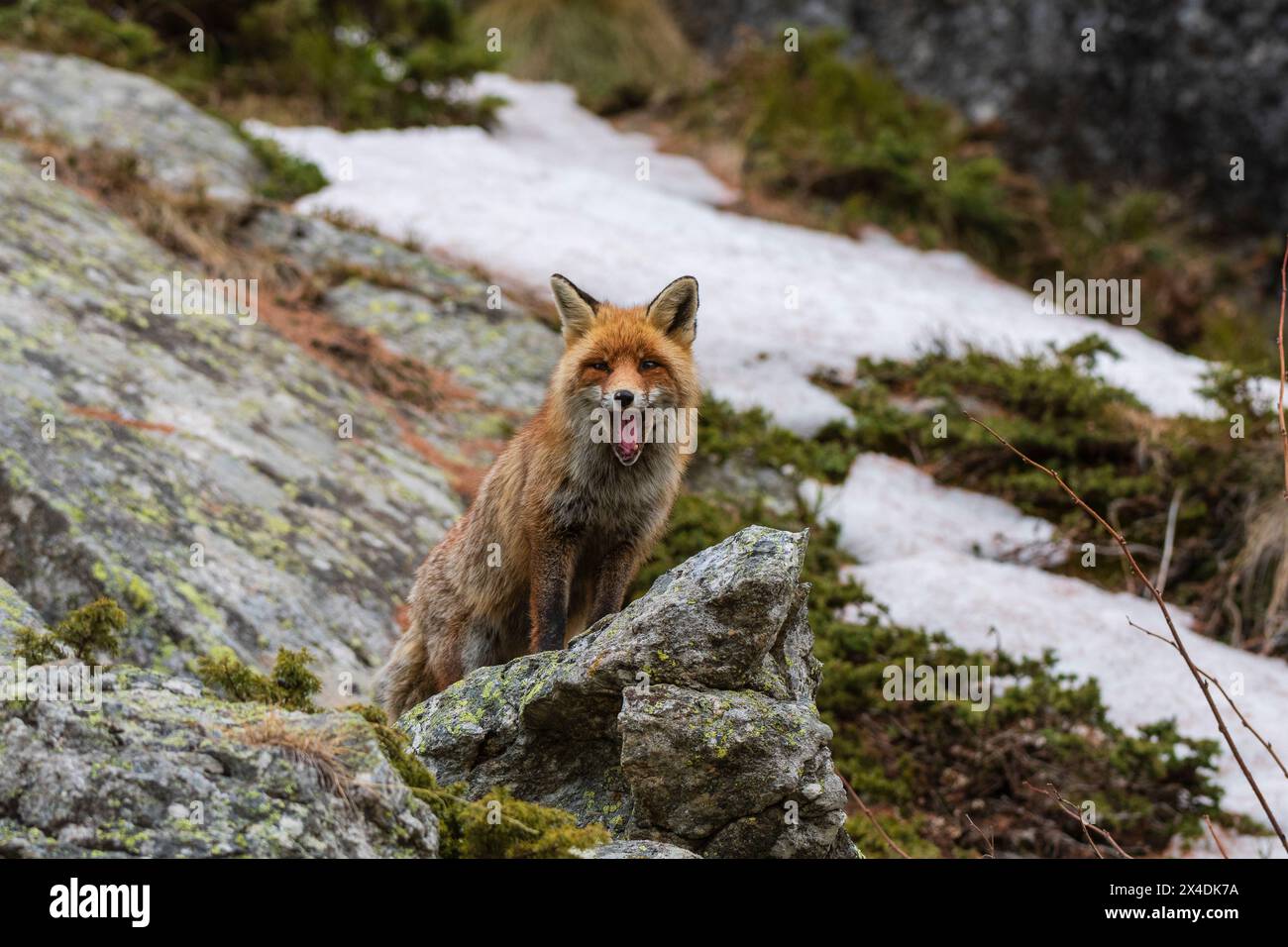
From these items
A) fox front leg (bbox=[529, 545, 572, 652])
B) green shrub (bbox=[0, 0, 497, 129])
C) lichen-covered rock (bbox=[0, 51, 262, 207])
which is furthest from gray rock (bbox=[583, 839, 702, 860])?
green shrub (bbox=[0, 0, 497, 129])

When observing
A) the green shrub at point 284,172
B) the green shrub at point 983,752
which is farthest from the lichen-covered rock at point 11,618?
the green shrub at point 284,172

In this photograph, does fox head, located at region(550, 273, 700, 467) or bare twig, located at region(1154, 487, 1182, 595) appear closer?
fox head, located at region(550, 273, 700, 467)

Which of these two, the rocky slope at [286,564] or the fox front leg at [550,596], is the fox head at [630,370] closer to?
the fox front leg at [550,596]

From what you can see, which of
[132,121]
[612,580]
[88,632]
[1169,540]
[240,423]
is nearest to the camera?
[88,632]

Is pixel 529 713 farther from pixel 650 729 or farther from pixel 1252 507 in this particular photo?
pixel 1252 507

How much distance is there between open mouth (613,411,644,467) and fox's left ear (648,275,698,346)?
0.61 metres

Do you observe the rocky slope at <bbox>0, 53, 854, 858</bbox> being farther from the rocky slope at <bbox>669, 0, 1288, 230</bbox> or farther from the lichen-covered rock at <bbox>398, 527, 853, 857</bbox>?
the rocky slope at <bbox>669, 0, 1288, 230</bbox>

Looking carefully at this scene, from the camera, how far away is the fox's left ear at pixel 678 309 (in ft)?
20.1

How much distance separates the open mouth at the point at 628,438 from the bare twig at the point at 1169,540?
6068mm

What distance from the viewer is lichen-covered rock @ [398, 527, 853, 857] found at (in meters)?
4.20

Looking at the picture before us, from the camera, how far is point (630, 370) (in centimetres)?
581

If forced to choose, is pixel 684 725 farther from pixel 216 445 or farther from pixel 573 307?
pixel 216 445

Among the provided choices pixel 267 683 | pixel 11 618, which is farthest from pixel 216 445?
pixel 267 683

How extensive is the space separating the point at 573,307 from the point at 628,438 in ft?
2.78
